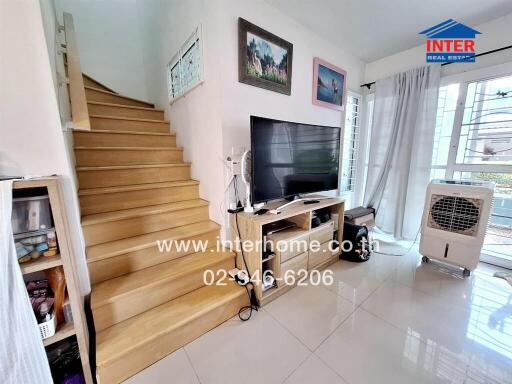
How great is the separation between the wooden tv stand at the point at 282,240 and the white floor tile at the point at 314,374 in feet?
1.69

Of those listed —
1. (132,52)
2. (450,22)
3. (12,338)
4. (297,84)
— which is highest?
(132,52)

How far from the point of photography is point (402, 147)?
2566mm

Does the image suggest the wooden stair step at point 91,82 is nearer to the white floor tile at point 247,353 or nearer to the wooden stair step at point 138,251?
the wooden stair step at point 138,251

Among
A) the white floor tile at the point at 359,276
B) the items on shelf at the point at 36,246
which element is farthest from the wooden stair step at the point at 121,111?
the white floor tile at the point at 359,276

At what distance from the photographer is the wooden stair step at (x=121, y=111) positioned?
7.59 feet

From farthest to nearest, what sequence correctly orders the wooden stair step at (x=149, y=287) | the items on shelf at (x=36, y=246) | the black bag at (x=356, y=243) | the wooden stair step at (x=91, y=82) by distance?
the wooden stair step at (x=91, y=82)
the black bag at (x=356, y=243)
the wooden stair step at (x=149, y=287)
the items on shelf at (x=36, y=246)

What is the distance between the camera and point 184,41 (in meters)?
1.98

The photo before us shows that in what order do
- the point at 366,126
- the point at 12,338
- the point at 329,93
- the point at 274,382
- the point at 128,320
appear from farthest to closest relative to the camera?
the point at 366,126
the point at 329,93
the point at 128,320
the point at 274,382
the point at 12,338

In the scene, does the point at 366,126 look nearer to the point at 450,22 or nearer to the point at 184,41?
the point at 450,22

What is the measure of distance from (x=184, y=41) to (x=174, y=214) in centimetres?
168

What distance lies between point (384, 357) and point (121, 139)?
9.33ft

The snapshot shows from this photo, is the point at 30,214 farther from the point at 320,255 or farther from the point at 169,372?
the point at 320,255

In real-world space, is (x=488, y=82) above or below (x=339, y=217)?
above

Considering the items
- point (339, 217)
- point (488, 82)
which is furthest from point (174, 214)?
point (488, 82)
